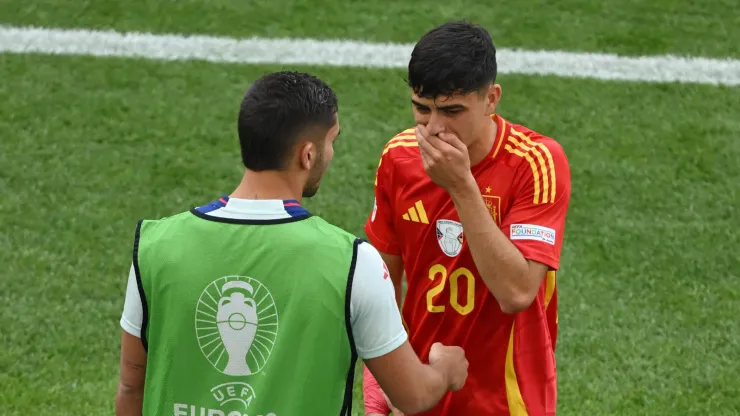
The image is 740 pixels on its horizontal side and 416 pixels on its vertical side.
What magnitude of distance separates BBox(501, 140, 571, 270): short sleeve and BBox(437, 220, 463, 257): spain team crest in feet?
0.48

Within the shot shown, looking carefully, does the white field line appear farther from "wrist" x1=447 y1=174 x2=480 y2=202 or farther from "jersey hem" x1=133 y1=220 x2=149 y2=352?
"jersey hem" x1=133 y1=220 x2=149 y2=352

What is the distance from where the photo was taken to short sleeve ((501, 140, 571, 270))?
338 centimetres

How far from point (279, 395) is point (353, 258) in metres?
0.41

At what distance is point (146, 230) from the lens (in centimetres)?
288

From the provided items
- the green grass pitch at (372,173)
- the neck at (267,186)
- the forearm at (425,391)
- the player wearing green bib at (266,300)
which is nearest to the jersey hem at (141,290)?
the player wearing green bib at (266,300)

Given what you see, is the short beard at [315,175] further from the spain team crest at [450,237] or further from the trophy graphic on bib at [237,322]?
the spain team crest at [450,237]

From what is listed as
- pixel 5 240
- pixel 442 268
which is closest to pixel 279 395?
pixel 442 268

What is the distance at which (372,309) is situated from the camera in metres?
2.81

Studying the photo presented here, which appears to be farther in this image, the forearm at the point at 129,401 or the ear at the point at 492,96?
the ear at the point at 492,96

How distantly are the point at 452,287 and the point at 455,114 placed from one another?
567 millimetres

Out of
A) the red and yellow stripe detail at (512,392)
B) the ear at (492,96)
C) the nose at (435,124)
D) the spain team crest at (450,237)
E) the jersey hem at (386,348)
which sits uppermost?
the ear at (492,96)

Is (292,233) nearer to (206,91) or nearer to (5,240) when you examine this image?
(5,240)

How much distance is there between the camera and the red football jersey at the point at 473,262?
11.3 feet

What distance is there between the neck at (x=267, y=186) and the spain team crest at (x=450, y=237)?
0.74 m
